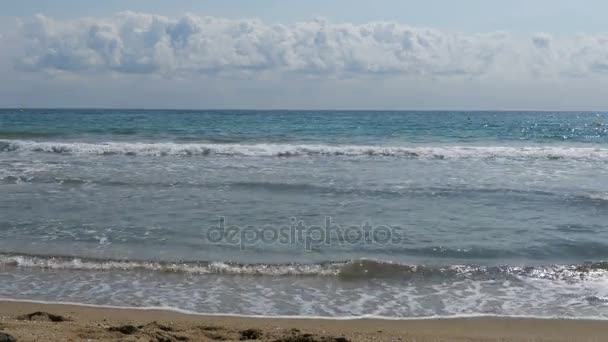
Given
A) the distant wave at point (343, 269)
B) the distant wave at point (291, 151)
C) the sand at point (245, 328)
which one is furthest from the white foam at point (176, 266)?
the distant wave at point (291, 151)

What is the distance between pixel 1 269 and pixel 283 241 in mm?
4064

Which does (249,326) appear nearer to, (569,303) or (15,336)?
(15,336)

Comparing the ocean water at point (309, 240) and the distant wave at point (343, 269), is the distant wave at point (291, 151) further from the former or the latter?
the distant wave at point (343, 269)

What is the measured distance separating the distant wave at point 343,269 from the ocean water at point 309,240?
3 centimetres

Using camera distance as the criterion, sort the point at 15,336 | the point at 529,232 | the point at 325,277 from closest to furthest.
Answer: the point at 15,336 < the point at 325,277 < the point at 529,232

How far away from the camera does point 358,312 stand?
22.0 ft

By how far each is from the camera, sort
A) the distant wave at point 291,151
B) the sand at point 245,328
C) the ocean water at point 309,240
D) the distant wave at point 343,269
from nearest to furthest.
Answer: the sand at point 245,328
the ocean water at point 309,240
the distant wave at point 343,269
the distant wave at point 291,151

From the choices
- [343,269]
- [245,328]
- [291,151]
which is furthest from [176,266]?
[291,151]

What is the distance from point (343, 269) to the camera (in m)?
8.27

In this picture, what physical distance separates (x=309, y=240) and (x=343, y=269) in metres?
1.60

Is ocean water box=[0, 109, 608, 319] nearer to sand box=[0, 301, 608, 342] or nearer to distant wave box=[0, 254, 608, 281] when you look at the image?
distant wave box=[0, 254, 608, 281]

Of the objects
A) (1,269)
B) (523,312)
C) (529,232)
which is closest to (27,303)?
(1,269)

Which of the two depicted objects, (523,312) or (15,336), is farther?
(523,312)

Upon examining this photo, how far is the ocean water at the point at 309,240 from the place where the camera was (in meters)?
7.23
